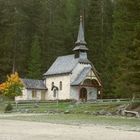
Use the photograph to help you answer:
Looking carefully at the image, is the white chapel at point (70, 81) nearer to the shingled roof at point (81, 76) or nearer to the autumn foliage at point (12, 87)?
the shingled roof at point (81, 76)

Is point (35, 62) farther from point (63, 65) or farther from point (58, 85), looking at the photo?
point (58, 85)

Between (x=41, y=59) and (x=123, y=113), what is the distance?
41826mm

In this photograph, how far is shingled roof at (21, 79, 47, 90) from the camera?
7519cm

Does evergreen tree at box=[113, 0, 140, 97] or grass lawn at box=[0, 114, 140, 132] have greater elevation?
evergreen tree at box=[113, 0, 140, 97]

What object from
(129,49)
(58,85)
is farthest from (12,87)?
(129,49)

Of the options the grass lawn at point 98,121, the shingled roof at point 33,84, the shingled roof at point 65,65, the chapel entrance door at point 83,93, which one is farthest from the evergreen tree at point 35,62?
the grass lawn at point 98,121

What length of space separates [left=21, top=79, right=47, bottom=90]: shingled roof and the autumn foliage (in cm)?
278

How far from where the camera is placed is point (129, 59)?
151 ft

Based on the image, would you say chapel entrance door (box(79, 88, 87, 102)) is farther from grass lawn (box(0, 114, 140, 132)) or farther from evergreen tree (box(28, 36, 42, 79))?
grass lawn (box(0, 114, 140, 132))

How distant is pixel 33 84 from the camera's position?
7631 centimetres

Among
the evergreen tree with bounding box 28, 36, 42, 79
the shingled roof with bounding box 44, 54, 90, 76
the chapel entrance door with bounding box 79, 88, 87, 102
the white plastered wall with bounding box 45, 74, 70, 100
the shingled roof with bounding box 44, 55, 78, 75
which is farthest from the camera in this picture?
the evergreen tree with bounding box 28, 36, 42, 79

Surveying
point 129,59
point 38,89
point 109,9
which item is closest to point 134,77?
point 129,59

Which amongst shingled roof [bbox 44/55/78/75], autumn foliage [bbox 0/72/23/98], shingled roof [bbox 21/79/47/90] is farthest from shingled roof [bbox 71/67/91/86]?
autumn foliage [bbox 0/72/23/98]

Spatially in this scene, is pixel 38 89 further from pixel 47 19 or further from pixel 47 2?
pixel 47 2
